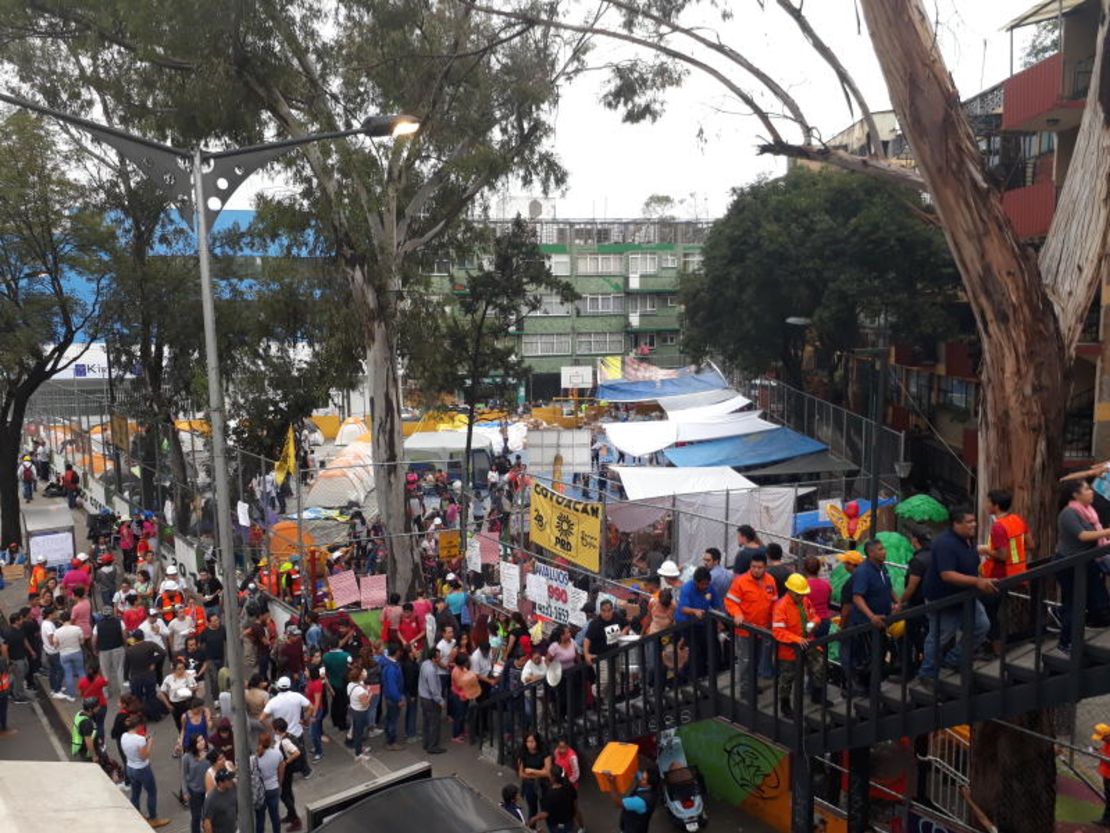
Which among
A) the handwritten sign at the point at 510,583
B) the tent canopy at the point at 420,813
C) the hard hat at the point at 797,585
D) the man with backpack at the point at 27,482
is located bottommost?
the man with backpack at the point at 27,482

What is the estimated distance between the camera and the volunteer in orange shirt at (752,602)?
28.8 ft

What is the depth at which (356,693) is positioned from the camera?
11.7 metres

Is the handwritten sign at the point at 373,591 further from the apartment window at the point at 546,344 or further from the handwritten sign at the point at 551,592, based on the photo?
the apartment window at the point at 546,344

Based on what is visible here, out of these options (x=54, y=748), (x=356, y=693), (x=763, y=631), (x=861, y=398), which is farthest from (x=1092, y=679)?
(x=861, y=398)

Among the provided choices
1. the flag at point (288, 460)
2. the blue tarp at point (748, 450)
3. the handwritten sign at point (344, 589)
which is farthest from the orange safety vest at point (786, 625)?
the blue tarp at point (748, 450)

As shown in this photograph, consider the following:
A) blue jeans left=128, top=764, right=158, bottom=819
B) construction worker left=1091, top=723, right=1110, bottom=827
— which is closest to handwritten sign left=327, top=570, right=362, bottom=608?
blue jeans left=128, top=764, right=158, bottom=819

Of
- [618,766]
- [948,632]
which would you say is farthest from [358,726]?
[948,632]

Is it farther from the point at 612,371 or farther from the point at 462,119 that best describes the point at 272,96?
the point at 612,371

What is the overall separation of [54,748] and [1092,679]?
41.1 feet

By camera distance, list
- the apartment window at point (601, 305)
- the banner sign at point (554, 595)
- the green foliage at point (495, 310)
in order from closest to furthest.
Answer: the banner sign at point (554, 595) < the green foliage at point (495, 310) < the apartment window at point (601, 305)

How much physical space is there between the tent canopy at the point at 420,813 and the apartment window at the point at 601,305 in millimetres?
58432

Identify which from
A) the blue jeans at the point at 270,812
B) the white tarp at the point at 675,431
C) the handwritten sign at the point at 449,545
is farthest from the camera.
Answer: the white tarp at the point at 675,431

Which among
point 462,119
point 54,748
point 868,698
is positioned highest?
point 462,119

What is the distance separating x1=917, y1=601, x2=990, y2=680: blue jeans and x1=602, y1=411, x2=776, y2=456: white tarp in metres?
17.3
